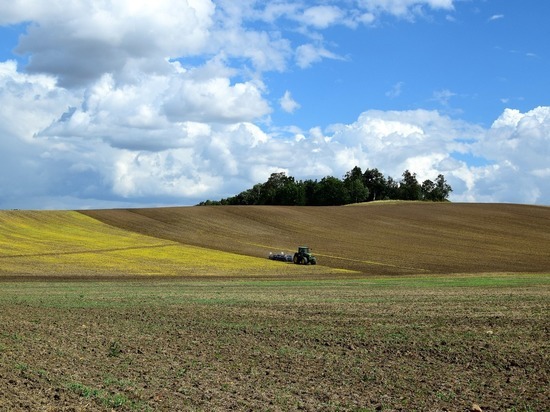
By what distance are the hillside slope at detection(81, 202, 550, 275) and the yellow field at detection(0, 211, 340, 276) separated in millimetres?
4598

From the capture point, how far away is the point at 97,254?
216ft

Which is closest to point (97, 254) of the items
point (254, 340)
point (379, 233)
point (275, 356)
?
point (379, 233)

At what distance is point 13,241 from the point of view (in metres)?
70.6

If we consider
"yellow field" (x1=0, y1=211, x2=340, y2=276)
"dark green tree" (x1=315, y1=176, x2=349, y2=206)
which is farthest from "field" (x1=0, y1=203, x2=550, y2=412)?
"dark green tree" (x1=315, y1=176, x2=349, y2=206)

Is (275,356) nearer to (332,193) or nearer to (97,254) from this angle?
(97,254)

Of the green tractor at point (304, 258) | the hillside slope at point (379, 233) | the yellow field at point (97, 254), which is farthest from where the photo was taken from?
the hillside slope at point (379, 233)

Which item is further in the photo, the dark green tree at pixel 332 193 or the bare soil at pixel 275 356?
the dark green tree at pixel 332 193

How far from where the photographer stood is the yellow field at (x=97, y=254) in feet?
190

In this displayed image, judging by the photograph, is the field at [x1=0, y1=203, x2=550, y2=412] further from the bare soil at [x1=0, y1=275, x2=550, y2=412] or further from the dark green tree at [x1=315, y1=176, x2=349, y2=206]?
the dark green tree at [x1=315, y1=176, x2=349, y2=206]

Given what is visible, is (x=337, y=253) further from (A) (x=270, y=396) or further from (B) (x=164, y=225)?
(A) (x=270, y=396)

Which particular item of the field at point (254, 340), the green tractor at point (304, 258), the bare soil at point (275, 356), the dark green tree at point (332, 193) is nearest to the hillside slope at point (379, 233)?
the green tractor at point (304, 258)

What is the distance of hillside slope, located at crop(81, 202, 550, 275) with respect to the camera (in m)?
70.9

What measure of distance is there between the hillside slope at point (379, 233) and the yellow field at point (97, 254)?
4598mm

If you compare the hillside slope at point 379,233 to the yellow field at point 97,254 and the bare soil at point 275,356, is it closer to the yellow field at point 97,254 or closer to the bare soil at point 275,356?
the yellow field at point 97,254
